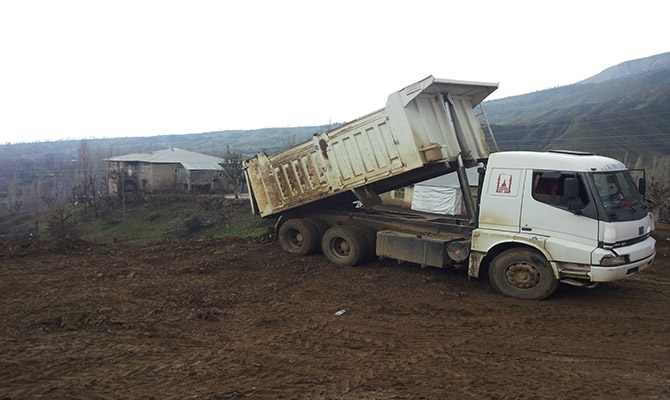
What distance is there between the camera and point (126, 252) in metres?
10.6

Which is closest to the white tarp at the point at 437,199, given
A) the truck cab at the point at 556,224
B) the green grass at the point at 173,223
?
the green grass at the point at 173,223

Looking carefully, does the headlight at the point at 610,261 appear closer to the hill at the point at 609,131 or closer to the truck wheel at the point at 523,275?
the truck wheel at the point at 523,275

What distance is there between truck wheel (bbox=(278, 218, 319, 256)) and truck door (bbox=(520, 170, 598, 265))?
15.5 ft

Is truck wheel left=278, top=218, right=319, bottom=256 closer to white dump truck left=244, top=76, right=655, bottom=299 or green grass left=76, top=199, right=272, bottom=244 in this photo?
white dump truck left=244, top=76, right=655, bottom=299

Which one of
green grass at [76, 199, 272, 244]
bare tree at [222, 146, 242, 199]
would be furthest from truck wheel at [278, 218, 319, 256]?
bare tree at [222, 146, 242, 199]

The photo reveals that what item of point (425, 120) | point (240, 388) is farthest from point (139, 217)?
point (240, 388)

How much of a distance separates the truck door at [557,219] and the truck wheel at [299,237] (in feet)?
15.5

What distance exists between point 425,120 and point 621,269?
4.06m

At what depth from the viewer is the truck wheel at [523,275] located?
7.07 m

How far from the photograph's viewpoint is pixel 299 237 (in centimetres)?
1079

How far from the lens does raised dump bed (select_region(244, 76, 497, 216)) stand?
8516 millimetres

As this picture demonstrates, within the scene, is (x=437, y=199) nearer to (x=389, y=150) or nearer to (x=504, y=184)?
(x=389, y=150)

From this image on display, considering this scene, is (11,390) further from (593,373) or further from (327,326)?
(593,373)

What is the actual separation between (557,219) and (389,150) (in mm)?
3238
